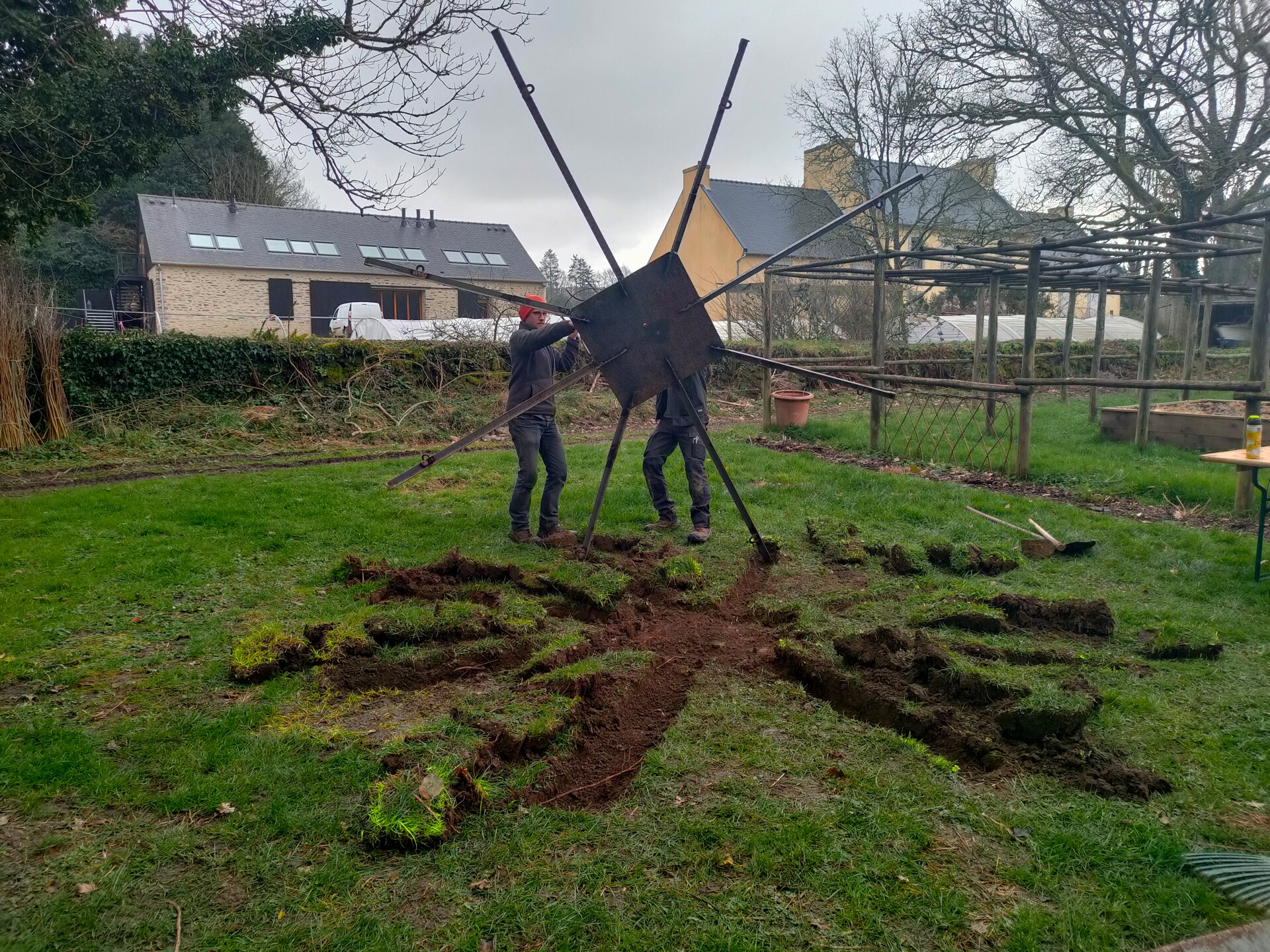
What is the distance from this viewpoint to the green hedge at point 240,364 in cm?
1277

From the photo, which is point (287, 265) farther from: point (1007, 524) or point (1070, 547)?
point (1070, 547)

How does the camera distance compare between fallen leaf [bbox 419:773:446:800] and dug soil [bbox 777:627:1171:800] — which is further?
dug soil [bbox 777:627:1171:800]

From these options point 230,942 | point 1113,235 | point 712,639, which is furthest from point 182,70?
point 1113,235

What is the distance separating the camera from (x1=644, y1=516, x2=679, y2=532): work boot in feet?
24.7

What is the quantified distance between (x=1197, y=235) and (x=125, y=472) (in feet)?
62.9

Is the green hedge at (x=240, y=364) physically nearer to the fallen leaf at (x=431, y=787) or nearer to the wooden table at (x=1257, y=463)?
the fallen leaf at (x=431, y=787)

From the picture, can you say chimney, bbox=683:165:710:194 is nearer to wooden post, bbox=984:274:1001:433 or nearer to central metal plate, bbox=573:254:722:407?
wooden post, bbox=984:274:1001:433

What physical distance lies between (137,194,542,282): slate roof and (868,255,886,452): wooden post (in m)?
22.2

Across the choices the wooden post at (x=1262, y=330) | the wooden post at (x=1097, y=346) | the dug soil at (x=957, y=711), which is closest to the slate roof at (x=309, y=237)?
the wooden post at (x=1097, y=346)

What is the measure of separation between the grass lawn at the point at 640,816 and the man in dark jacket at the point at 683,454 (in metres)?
1.58

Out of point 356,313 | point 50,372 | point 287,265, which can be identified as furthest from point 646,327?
point 287,265

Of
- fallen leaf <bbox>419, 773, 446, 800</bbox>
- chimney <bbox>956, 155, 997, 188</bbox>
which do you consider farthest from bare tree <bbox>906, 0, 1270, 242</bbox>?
fallen leaf <bbox>419, 773, 446, 800</bbox>

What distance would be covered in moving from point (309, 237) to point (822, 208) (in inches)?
845

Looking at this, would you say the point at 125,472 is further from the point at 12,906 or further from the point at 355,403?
the point at 12,906
